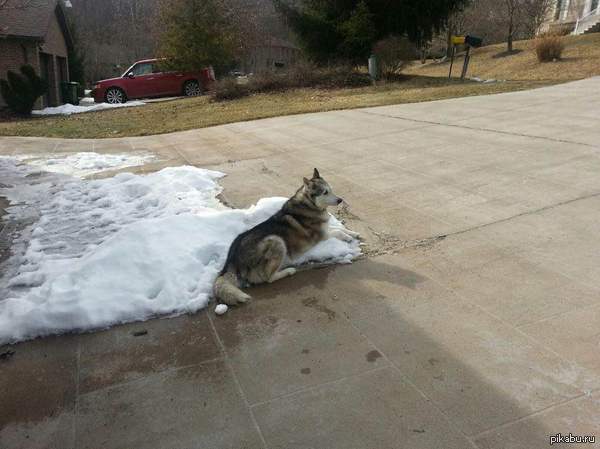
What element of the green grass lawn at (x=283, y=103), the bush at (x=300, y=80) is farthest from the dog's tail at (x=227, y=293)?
the bush at (x=300, y=80)

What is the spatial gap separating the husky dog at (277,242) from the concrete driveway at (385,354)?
16 cm

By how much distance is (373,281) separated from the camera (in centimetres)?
415

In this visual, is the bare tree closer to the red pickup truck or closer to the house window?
the house window

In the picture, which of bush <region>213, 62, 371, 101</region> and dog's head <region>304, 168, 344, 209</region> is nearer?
dog's head <region>304, 168, 344, 209</region>

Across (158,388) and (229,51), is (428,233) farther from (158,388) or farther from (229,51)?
(229,51)

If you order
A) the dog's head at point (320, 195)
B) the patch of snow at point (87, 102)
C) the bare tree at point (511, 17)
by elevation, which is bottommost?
the patch of snow at point (87, 102)

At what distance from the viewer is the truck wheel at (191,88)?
24812mm

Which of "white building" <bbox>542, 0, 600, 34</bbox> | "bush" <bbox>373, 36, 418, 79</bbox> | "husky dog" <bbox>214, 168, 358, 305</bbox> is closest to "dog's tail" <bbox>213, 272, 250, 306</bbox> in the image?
"husky dog" <bbox>214, 168, 358, 305</bbox>

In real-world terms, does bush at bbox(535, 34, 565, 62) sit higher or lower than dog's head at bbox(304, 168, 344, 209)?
higher

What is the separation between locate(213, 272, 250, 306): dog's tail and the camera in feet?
12.8

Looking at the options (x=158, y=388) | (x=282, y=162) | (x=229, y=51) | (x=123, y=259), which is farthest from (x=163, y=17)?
(x=158, y=388)

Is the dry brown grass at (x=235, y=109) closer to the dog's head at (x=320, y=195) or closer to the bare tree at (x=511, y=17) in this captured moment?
the dog's head at (x=320, y=195)

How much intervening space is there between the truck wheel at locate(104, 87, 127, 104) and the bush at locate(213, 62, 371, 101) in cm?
698

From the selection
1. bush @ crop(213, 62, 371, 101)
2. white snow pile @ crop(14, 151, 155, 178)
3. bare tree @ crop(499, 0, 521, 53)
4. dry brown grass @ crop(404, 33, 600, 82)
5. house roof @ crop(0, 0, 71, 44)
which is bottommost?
white snow pile @ crop(14, 151, 155, 178)
